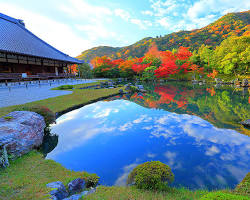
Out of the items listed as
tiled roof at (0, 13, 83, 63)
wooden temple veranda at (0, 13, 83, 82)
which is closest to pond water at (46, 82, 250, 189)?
wooden temple veranda at (0, 13, 83, 82)

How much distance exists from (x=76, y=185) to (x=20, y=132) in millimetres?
2908

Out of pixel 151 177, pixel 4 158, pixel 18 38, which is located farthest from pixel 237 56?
pixel 18 38

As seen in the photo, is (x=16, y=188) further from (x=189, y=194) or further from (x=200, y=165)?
(x=200, y=165)

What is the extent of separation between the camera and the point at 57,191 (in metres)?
2.74

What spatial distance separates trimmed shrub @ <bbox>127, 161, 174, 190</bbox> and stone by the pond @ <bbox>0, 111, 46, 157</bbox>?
382cm

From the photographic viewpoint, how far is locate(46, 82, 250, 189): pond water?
425 centimetres

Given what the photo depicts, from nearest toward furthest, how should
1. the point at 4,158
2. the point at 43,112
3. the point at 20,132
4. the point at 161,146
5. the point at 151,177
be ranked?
the point at 151,177 < the point at 4,158 < the point at 20,132 < the point at 161,146 < the point at 43,112

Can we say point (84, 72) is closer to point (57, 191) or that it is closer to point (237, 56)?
point (237, 56)

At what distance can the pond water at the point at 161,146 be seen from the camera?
425cm

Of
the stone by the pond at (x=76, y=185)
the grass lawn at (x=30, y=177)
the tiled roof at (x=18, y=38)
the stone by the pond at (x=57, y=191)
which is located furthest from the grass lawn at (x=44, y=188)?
the tiled roof at (x=18, y=38)

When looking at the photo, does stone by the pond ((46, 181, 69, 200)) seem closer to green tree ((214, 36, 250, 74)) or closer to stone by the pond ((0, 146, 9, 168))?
stone by the pond ((0, 146, 9, 168))

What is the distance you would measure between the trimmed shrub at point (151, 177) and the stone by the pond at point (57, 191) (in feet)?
5.49

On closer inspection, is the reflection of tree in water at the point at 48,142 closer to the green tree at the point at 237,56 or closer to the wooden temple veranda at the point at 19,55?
the wooden temple veranda at the point at 19,55

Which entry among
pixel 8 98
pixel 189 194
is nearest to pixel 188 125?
pixel 189 194
